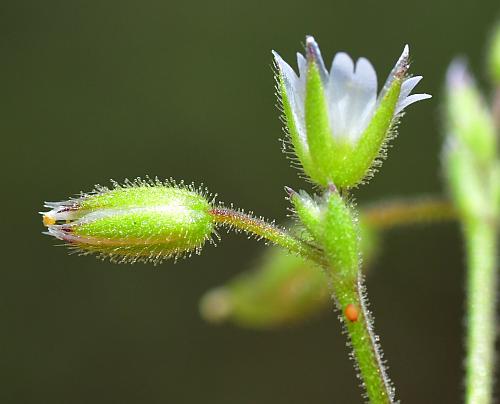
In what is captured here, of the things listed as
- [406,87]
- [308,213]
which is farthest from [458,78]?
[308,213]

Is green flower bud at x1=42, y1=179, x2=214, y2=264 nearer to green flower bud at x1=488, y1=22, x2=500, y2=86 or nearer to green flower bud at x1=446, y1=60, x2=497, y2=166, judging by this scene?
green flower bud at x1=446, y1=60, x2=497, y2=166

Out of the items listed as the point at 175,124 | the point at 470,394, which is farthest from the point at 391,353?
the point at 470,394

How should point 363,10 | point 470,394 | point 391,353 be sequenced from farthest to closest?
point 363,10
point 391,353
point 470,394

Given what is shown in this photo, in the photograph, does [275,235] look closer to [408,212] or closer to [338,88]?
[338,88]

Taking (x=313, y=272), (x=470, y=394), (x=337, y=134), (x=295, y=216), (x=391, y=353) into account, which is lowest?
(x=470, y=394)

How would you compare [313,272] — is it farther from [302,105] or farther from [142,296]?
[142,296]

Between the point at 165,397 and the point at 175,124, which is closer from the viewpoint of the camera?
the point at 165,397

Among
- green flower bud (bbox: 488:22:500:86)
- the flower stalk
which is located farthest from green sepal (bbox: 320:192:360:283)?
green flower bud (bbox: 488:22:500:86)
